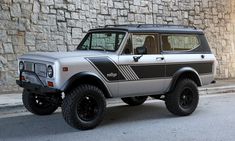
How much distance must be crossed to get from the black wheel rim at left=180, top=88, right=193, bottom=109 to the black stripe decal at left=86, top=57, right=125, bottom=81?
1729 mm

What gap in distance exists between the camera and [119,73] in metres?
7.87

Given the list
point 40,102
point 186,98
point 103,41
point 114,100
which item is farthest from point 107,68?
point 114,100

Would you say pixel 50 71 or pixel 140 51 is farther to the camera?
pixel 140 51

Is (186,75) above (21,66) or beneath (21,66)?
beneath

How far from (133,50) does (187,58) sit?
1.43m

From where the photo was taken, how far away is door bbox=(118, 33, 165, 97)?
7.99 meters

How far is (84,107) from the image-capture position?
24.5 ft

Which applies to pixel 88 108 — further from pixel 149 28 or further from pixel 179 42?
pixel 179 42

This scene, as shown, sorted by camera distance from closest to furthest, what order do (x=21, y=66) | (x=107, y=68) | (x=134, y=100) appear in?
(x=107, y=68) < (x=21, y=66) < (x=134, y=100)

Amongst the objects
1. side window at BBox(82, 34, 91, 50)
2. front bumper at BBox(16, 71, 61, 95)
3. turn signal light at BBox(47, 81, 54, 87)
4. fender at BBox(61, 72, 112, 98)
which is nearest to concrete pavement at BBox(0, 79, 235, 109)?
front bumper at BBox(16, 71, 61, 95)

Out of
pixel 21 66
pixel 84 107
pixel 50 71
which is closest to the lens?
pixel 50 71

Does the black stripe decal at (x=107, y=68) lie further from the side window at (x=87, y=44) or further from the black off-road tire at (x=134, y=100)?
the black off-road tire at (x=134, y=100)

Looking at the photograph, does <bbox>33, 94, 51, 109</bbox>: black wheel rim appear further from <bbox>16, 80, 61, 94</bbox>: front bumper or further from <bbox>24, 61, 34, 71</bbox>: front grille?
<bbox>24, 61, 34, 71</bbox>: front grille

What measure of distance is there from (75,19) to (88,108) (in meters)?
5.81
